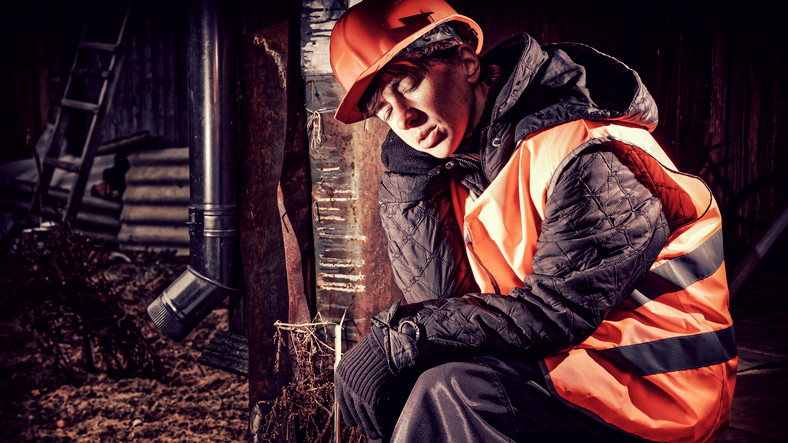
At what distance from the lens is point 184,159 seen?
7906 mm

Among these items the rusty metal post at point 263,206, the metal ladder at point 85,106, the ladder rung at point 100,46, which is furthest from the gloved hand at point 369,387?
the ladder rung at point 100,46

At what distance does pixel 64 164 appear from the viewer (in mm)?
6875

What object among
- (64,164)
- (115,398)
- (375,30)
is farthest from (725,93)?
(64,164)

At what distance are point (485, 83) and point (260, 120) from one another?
1308mm

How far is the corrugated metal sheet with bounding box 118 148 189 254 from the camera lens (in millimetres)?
7488

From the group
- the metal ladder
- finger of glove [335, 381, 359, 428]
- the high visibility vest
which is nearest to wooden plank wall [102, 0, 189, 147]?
the metal ladder

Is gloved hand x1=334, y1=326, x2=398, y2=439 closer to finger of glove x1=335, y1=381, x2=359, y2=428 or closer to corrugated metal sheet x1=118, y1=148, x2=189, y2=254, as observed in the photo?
finger of glove x1=335, y1=381, x2=359, y2=428

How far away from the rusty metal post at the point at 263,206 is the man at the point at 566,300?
1.11 m

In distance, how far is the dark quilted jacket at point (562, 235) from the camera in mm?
1353

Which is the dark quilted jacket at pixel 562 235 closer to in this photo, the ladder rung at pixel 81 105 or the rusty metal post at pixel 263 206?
the rusty metal post at pixel 263 206

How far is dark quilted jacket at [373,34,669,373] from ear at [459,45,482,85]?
0.50ft

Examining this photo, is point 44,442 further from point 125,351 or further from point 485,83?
point 485,83

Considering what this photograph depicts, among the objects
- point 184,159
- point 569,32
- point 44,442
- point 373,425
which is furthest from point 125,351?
point 184,159

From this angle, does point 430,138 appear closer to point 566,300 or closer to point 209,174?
point 566,300
